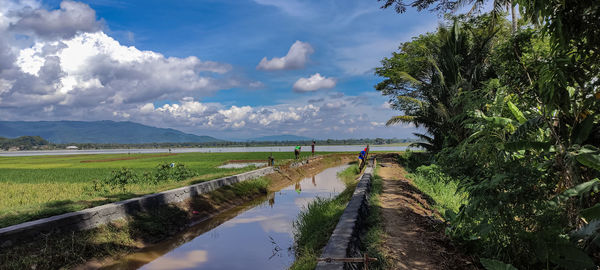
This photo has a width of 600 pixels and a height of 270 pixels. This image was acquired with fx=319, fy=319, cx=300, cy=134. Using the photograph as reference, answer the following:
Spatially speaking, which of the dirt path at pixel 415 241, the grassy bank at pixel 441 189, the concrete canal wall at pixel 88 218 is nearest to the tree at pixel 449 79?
the grassy bank at pixel 441 189

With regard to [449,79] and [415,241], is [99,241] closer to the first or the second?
[415,241]

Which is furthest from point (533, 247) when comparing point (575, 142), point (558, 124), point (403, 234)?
point (403, 234)

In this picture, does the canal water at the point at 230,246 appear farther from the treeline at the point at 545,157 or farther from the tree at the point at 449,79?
the tree at the point at 449,79

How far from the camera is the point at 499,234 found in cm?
376

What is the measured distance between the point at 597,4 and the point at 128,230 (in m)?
8.10

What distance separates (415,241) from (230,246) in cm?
392

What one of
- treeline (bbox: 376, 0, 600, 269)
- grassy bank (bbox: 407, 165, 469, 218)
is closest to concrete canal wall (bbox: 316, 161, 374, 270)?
treeline (bbox: 376, 0, 600, 269)

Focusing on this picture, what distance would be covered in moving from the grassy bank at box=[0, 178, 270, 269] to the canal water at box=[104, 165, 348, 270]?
1.11 ft

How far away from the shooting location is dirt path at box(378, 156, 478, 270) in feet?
13.1

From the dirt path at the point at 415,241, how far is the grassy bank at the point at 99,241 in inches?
204

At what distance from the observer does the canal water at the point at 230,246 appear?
588 centimetres

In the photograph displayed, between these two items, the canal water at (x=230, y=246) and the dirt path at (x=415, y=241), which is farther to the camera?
the canal water at (x=230, y=246)

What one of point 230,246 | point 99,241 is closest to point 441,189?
point 230,246

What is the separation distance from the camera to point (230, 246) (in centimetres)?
686
